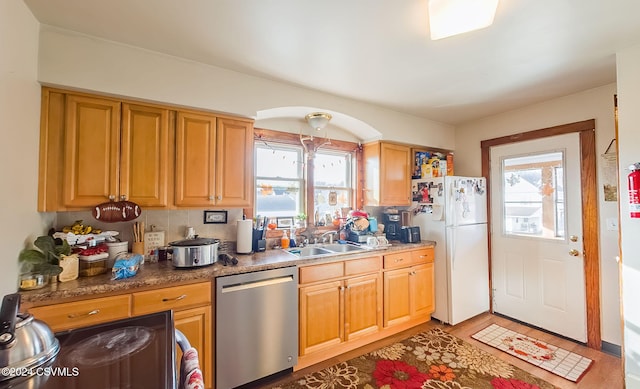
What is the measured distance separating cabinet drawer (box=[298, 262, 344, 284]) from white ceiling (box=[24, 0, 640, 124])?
1.63 m

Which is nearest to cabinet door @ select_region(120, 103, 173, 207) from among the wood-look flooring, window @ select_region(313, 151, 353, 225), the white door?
window @ select_region(313, 151, 353, 225)

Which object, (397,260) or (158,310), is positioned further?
(397,260)

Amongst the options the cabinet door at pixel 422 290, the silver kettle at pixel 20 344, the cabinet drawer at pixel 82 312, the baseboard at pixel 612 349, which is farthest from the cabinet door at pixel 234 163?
the baseboard at pixel 612 349

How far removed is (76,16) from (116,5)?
31 centimetres

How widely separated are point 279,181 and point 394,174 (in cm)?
139

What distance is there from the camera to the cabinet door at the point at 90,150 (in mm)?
1667

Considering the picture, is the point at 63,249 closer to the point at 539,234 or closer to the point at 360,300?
the point at 360,300

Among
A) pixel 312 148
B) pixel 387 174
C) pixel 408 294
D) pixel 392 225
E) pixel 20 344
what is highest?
pixel 312 148

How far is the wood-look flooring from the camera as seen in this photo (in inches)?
78.4

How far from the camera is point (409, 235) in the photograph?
9.80 feet

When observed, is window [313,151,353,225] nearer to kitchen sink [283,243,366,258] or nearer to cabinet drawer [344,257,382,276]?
kitchen sink [283,243,366,258]

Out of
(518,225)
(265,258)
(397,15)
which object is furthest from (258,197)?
(518,225)

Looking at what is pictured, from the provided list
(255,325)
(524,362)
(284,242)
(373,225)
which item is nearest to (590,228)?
(524,362)

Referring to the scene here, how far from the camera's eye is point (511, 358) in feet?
7.52
